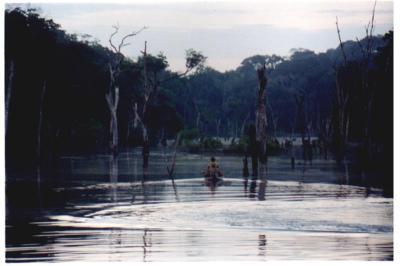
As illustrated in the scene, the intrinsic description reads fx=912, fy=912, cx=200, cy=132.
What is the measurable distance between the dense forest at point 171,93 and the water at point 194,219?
4.27 feet

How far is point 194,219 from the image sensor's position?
50.9ft

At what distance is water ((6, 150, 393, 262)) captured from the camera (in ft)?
40.7

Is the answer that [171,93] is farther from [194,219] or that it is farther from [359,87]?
[194,219]

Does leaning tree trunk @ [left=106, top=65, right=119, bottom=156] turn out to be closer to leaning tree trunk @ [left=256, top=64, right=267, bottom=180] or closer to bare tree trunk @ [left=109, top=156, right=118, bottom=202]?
bare tree trunk @ [left=109, top=156, right=118, bottom=202]

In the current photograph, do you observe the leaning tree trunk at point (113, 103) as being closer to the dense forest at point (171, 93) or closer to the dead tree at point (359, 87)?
the dense forest at point (171, 93)

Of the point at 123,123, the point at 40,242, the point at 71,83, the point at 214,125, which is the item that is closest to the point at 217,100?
the point at 214,125

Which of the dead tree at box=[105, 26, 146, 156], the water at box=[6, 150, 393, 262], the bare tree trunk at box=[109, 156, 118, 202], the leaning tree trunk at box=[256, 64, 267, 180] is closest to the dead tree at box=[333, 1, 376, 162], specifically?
the water at box=[6, 150, 393, 262]

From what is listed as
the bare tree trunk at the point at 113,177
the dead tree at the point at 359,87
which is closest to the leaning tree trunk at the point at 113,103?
the bare tree trunk at the point at 113,177

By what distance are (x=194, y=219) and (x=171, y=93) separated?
12493 mm

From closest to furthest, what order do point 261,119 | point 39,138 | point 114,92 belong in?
point 261,119, point 39,138, point 114,92

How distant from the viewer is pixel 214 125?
29500mm

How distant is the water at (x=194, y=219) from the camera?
12406 millimetres

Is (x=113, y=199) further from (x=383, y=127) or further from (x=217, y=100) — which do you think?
(x=217, y=100)

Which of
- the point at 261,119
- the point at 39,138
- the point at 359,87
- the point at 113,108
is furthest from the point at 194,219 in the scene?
the point at 113,108
